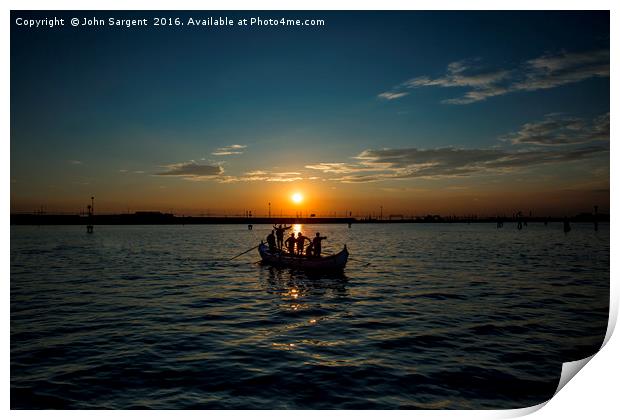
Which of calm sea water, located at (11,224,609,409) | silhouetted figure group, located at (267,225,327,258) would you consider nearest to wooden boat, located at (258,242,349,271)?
silhouetted figure group, located at (267,225,327,258)

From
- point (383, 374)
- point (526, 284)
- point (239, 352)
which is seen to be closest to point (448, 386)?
point (383, 374)

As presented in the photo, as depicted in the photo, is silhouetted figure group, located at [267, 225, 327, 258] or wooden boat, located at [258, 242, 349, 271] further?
silhouetted figure group, located at [267, 225, 327, 258]

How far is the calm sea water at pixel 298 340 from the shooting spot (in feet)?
29.1

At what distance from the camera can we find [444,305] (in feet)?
57.4

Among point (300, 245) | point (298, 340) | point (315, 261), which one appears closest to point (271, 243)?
point (300, 245)

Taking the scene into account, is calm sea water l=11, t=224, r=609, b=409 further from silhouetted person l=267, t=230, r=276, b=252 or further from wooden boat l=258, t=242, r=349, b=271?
silhouetted person l=267, t=230, r=276, b=252

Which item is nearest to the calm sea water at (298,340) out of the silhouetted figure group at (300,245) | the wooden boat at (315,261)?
the wooden boat at (315,261)

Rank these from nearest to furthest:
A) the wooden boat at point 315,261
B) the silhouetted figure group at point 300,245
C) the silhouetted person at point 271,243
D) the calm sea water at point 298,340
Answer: the calm sea water at point 298,340, the wooden boat at point 315,261, the silhouetted figure group at point 300,245, the silhouetted person at point 271,243

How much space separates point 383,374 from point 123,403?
5.31m

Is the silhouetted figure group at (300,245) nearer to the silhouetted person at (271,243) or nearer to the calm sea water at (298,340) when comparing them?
the silhouetted person at (271,243)

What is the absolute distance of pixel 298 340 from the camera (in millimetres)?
12398

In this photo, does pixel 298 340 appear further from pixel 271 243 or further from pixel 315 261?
pixel 271 243

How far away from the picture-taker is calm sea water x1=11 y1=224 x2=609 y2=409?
29.1 feet
